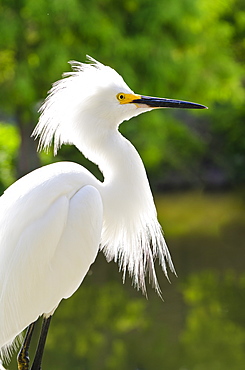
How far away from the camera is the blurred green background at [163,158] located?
5.01 meters

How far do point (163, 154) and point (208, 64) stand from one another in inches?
87.7

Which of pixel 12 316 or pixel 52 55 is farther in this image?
pixel 52 55

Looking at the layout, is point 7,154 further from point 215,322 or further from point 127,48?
point 215,322

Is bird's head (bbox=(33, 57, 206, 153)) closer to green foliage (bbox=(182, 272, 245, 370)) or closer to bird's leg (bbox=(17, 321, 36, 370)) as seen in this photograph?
bird's leg (bbox=(17, 321, 36, 370))

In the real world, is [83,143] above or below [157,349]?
above

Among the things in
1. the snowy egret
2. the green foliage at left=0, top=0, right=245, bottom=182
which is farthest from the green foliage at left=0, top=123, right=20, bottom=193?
the snowy egret

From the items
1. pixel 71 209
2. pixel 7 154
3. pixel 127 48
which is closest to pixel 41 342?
pixel 71 209

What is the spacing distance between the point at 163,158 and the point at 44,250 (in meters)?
10.6

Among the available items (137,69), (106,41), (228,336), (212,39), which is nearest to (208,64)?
(212,39)

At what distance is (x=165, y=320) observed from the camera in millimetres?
5395

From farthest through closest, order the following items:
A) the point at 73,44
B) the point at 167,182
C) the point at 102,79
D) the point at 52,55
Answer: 1. the point at 167,182
2. the point at 73,44
3. the point at 52,55
4. the point at 102,79

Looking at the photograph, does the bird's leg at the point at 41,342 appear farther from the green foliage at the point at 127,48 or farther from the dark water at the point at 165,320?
the green foliage at the point at 127,48

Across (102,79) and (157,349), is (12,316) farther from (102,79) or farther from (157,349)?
(157,349)

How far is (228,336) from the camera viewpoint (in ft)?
16.5
